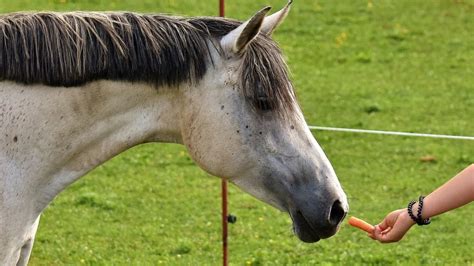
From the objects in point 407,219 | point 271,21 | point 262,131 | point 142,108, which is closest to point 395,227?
point 407,219

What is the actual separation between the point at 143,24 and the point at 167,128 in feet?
1.39

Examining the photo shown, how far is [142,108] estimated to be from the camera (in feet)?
14.6

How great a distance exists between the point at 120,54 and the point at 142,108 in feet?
→ 0.78

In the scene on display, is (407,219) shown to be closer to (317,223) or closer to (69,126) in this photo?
(317,223)

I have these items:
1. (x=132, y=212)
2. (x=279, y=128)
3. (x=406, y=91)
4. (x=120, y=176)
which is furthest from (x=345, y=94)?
(x=279, y=128)

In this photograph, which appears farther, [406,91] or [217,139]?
[406,91]

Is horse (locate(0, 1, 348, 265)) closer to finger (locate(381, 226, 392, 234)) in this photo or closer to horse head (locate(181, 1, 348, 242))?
horse head (locate(181, 1, 348, 242))

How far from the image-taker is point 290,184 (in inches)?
175

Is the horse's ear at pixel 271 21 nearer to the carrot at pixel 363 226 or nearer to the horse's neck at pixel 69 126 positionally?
the horse's neck at pixel 69 126

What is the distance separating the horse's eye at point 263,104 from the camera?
4.39m

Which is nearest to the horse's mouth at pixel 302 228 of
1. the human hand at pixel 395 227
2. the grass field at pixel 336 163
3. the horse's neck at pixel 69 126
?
the human hand at pixel 395 227

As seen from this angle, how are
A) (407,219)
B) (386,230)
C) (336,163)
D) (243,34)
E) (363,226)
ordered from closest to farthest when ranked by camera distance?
1. (243,34)
2. (407,219)
3. (386,230)
4. (363,226)
5. (336,163)

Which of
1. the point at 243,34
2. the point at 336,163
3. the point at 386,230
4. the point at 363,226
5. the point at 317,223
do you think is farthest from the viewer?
the point at 336,163

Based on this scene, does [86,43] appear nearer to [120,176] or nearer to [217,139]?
[217,139]
